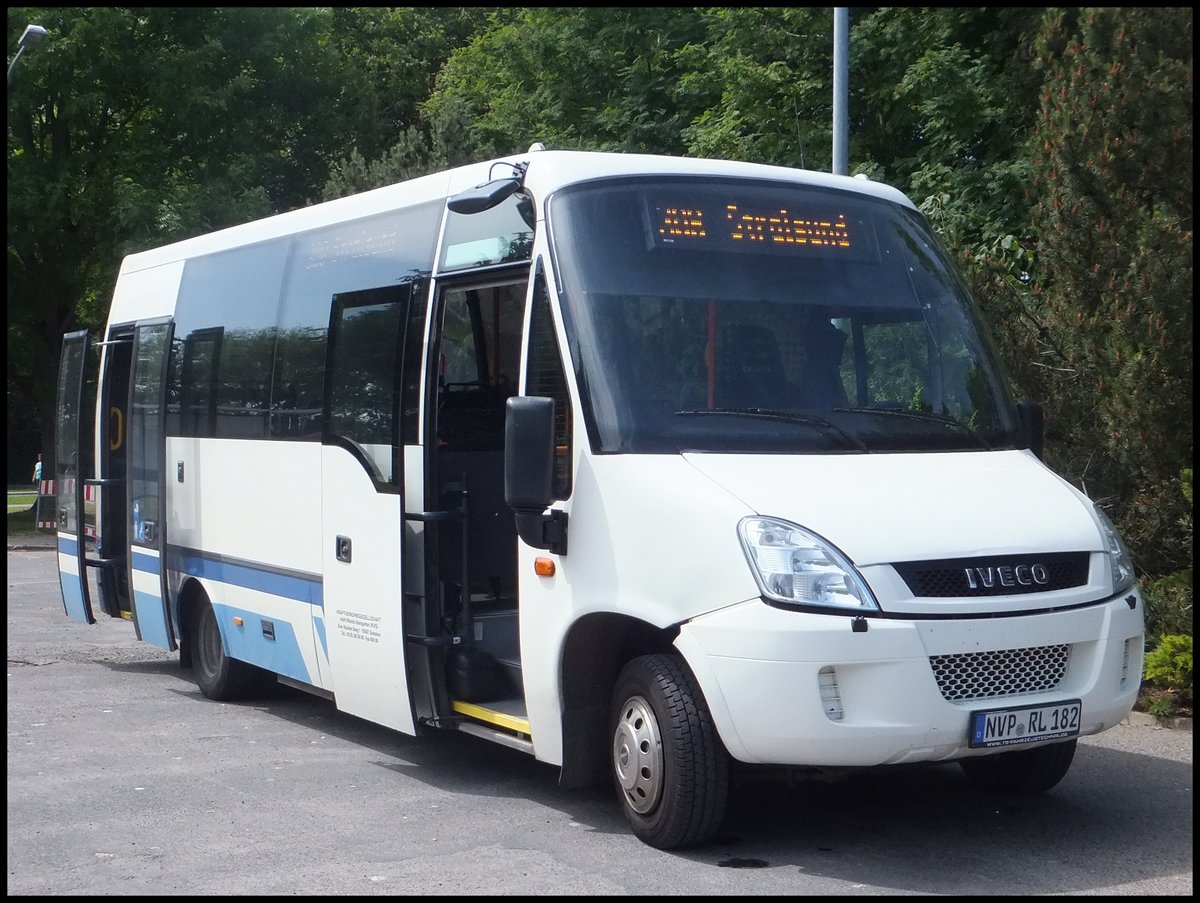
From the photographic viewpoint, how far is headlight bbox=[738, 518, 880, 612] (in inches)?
230

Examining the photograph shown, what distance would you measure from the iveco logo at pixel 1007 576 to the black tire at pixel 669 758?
3.74 feet

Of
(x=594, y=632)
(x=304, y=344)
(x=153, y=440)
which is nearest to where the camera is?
(x=594, y=632)

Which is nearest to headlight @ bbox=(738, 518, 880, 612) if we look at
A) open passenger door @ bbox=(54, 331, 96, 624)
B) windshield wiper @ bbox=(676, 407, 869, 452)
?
windshield wiper @ bbox=(676, 407, 869, 452)

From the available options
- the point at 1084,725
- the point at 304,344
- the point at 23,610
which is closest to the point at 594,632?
the point at 1084,725

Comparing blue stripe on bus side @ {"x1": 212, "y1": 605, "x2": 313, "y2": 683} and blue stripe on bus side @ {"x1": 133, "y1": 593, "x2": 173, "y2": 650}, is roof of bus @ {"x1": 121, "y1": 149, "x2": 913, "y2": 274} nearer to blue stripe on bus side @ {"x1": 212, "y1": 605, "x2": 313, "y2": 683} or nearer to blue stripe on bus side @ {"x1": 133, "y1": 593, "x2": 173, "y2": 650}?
blue stripe on bus side @ {"x1": 212, "y1": 605, "x2": 313, "y2": 683}

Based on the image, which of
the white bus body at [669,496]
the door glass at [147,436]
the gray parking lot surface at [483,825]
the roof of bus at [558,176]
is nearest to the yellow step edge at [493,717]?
the white bus body at [669,496]

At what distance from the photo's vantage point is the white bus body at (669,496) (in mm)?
5914

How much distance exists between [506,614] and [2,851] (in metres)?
2.58

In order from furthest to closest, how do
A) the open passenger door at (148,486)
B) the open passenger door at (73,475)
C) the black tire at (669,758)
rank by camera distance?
1. the open passenger door at (73,475)
2. the open passenger door at (148,486)
3. the black tire at (669,758)

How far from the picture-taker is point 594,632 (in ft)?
22.1

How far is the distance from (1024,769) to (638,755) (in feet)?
6.28

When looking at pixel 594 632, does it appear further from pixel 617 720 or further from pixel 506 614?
pixel 506 614

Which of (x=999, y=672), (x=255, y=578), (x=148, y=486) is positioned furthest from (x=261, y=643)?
(x=999, y=672)

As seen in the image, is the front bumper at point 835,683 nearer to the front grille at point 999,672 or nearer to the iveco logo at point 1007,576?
the front grille at point 999,672
